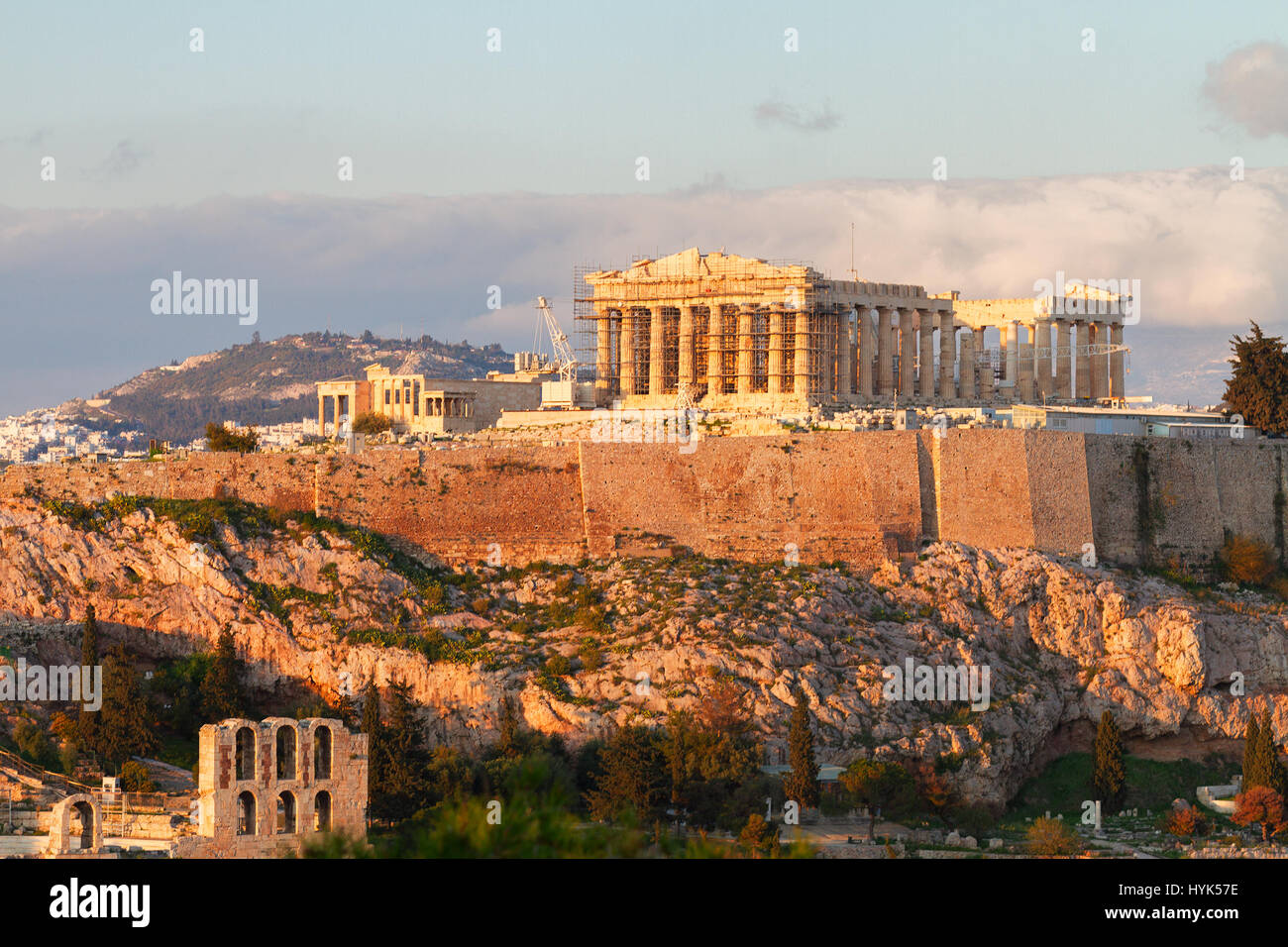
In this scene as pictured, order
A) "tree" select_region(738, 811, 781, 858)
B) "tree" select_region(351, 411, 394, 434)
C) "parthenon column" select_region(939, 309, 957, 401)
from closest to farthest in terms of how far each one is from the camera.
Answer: "tree" select_region(738, 811, 781, 858) < "parthenon column" select_region(939, 309, 957, 401) < "tree" select_region(351, 411, 394, 434)

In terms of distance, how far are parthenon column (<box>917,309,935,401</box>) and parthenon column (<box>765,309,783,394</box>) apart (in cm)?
644

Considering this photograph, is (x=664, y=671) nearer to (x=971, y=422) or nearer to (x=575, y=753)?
(x=575, y=753)

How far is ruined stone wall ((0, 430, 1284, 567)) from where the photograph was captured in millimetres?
62000

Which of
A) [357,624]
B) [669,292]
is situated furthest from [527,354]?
[357,624]

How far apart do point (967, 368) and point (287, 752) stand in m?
40.2

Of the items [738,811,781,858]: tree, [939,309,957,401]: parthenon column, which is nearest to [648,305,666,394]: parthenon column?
[939,309,957,401]: parthenon column

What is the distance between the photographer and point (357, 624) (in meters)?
59.4

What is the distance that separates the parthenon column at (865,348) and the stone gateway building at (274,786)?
31.6 meters

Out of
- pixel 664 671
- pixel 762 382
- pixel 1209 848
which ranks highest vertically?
pixel 762 382

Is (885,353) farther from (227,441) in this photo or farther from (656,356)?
(227,441)

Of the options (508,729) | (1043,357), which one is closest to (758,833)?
(508,729)

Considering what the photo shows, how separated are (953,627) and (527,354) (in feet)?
143

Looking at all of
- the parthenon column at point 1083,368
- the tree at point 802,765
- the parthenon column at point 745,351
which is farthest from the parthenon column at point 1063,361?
the tree at point 802,765

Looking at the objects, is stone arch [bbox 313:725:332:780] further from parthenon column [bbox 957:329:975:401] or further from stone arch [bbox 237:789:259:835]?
parthenon column [bbox 957:329:975:401]
